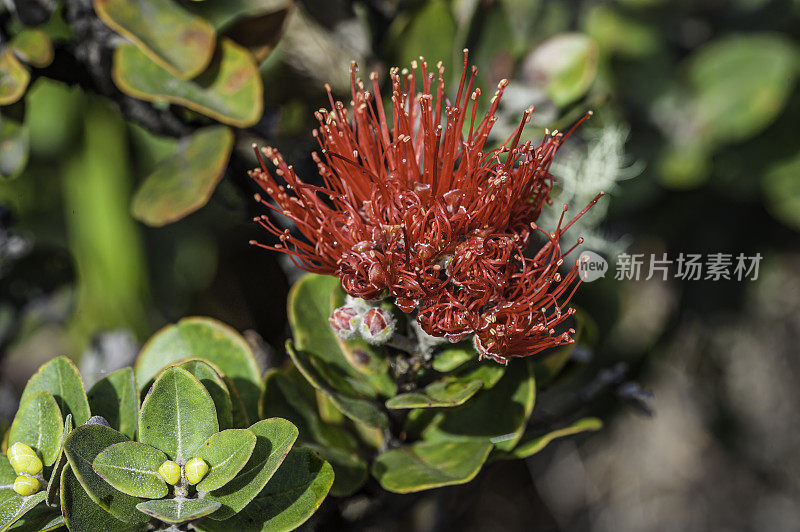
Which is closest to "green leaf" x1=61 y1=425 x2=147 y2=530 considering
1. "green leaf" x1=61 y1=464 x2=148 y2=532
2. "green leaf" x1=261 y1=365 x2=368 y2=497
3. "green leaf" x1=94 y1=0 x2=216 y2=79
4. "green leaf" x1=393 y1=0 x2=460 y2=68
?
"green leaf" x1=61 y1=464 x2=148 y2=532

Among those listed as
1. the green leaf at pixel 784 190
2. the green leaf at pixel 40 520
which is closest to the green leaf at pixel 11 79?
the green leaf at pixel 40 520

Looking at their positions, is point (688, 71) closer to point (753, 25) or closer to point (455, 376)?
point (753, 25)

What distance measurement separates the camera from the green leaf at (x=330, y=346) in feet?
2.31

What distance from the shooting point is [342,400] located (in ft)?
2.18

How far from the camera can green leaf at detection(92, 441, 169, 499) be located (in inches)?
21.2

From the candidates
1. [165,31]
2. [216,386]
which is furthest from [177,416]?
[165,31]

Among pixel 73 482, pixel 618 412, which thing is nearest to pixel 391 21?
pixel 73 482

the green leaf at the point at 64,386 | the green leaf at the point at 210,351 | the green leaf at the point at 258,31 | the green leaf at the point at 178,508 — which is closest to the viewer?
the green leaf at the point at 178,508

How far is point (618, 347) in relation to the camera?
1.50 metres

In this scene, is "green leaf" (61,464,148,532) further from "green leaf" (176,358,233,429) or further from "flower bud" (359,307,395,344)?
"flower bud" (359,307,395,344)

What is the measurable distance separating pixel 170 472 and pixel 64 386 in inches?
6.2

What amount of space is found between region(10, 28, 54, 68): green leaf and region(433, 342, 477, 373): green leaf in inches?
23.3

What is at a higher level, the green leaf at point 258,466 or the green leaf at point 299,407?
the green leaf at point 258,466

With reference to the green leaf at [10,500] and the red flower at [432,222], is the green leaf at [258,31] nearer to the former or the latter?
the red flower at [432,222]
